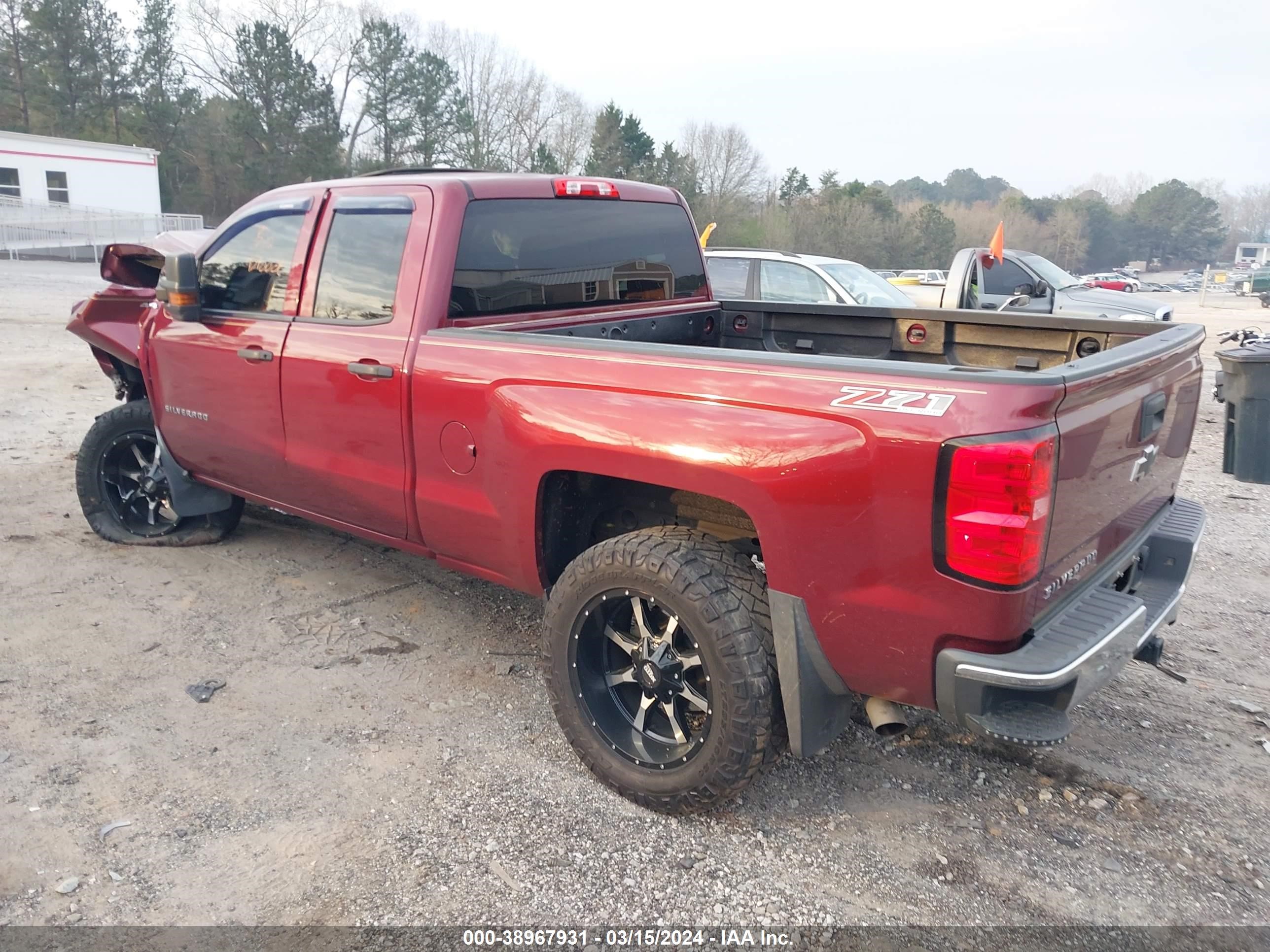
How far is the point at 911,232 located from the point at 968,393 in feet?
166

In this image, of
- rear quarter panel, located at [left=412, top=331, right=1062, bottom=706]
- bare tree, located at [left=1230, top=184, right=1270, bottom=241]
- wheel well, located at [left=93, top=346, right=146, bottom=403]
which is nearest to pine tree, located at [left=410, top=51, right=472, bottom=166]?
wheel well, located at [left=93, top=346, right=146, bottom=403]

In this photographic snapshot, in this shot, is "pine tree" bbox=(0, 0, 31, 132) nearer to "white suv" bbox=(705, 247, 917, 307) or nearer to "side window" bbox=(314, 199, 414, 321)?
"white suv" bbox=(705, 247, 917, 307)

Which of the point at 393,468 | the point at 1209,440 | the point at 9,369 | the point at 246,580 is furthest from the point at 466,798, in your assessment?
the point at 9,369

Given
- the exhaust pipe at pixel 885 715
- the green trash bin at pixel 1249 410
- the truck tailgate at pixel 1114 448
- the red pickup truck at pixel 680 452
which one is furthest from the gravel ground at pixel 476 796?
the green trash bin at pixel 1249 410

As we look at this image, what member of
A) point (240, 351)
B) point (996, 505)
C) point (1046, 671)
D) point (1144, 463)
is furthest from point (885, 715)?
point (240, 351)

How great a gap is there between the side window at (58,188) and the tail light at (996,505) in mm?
40233

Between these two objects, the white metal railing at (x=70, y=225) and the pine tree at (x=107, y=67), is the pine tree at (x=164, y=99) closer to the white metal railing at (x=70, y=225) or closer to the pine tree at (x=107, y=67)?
the pine tree at (x=107, y=67)

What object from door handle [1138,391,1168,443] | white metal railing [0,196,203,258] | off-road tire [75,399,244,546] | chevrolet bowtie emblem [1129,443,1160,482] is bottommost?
off-road tire [75,399,244,546]

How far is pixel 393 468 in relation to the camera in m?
3.70

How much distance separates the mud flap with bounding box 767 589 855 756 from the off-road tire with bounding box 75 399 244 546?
3.78 meters

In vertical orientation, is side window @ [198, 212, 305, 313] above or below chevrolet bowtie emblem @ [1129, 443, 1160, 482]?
above

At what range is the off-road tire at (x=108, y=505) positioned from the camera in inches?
208

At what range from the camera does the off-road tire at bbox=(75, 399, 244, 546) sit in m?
5.29

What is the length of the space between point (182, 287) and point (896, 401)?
11.3 feet
